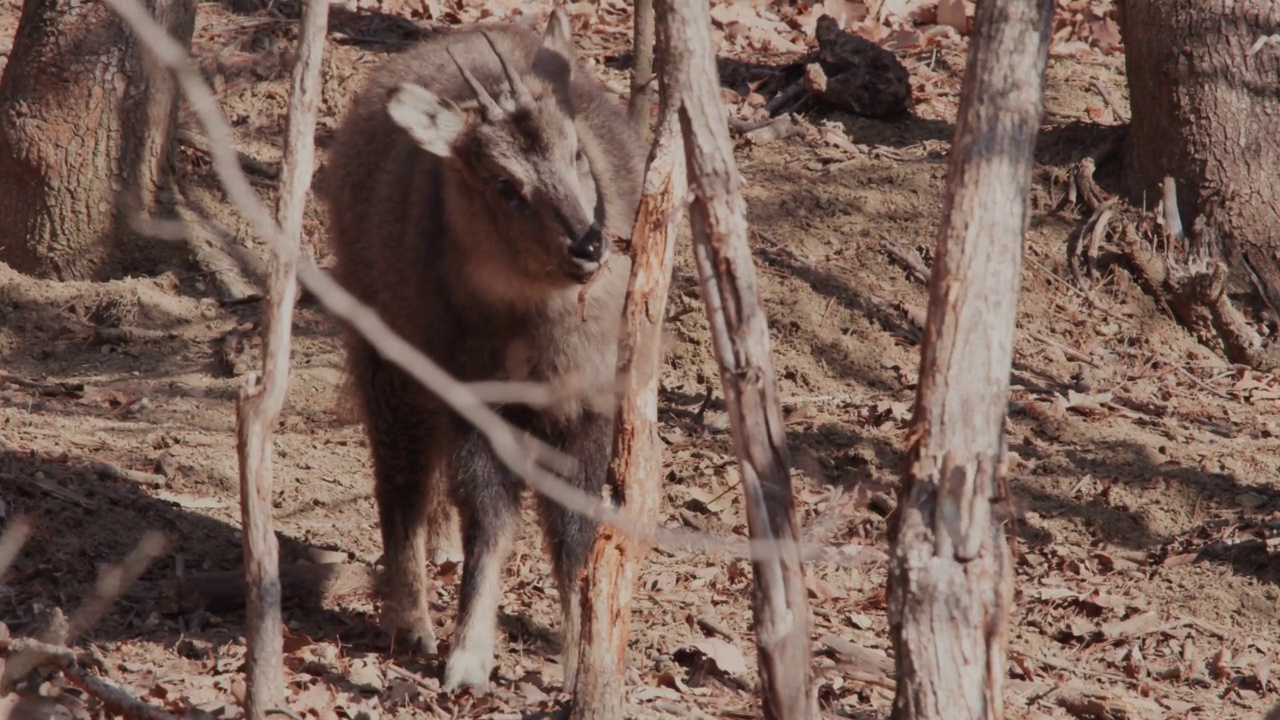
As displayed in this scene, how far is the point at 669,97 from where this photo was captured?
12.6 ft

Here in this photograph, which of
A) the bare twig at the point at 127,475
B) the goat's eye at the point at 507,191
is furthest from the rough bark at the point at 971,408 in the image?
the bare twig at the point at 127,475

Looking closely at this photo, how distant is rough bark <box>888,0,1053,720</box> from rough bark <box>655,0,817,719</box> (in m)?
0.28

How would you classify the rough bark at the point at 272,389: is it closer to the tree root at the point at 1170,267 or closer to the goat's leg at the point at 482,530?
the goat's leg at the point at 482,530

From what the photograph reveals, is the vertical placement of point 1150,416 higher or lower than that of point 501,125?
lower

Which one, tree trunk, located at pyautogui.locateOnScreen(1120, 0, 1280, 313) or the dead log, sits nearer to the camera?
the dead log

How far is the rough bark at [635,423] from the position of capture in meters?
4.38

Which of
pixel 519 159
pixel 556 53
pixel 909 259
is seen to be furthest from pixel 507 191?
pixel 909 259

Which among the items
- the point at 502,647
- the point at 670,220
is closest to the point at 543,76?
the point at 670,220

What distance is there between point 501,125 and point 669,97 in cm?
166

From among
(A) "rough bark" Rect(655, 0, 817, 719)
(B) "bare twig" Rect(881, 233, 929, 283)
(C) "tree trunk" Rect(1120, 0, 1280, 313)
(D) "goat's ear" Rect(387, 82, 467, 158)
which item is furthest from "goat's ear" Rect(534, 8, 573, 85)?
(C) "tree trunk" Rect(1120, 0, 1280, 313)

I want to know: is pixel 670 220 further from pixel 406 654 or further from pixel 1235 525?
pixel 1235 525

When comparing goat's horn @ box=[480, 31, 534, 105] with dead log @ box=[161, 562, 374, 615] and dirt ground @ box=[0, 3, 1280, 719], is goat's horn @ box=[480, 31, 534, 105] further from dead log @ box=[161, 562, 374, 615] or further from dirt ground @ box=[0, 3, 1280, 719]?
dead log @ box=[161, 562, 374, 615]

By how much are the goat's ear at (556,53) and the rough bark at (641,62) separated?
1371mm

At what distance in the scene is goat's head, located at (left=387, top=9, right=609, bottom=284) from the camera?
5.21 m
